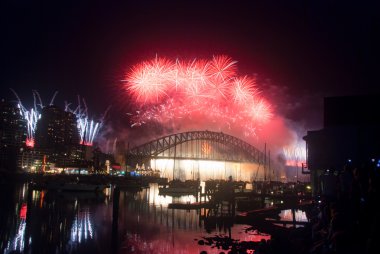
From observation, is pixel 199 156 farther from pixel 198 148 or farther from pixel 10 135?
pixel 10 135

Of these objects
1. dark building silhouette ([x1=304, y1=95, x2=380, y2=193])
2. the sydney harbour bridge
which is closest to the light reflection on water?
dark building silhouette ([x1=304, y1=95, x2=380, y2=193])

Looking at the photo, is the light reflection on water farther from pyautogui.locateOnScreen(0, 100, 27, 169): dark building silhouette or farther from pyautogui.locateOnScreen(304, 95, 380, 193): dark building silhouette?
pyautogui.locateOnScreen(0, 100, 27, 169): dark building silhouette

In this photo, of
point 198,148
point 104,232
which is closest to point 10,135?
point 198,148

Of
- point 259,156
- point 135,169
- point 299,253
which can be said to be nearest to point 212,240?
point 299,253

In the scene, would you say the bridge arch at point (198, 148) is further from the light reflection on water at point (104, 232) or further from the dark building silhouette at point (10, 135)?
the light reflection on water at point (104, 232)

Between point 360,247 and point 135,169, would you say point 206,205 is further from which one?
point 135,169

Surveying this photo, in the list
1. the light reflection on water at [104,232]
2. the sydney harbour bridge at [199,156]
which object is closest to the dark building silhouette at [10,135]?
the sydney harbour bridge at [199,156]
